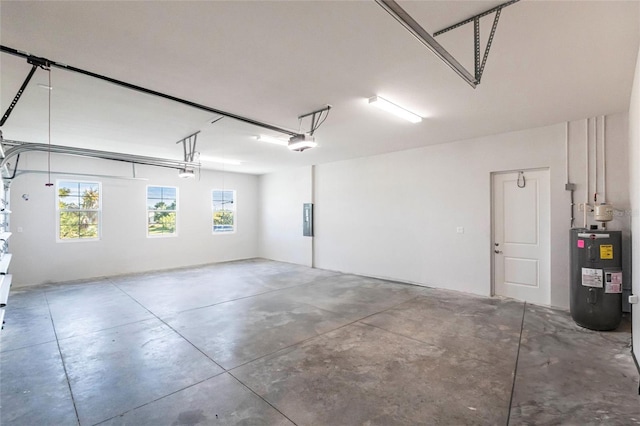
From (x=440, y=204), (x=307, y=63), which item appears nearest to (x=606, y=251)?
(x=440, y=204)

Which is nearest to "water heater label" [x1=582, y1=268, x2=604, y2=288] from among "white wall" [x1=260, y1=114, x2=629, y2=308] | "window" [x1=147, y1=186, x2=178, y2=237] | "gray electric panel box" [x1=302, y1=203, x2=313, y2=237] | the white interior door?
"white wall" [x1=260, y1=114, x2=629, y2=308]

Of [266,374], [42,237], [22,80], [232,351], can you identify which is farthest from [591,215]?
[42,237]

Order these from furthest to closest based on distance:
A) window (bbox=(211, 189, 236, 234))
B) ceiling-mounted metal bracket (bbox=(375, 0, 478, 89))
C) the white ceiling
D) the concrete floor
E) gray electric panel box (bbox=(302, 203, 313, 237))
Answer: window (bbox=(211, 189, 236, 234)) < gray electric panel box (bbox=(302, 203, 313, 237)) < the concrete floor < the white ceiling < ceiling-mounted metal bracket (bbox=(375, 0, 478, 89))

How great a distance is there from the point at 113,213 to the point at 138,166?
1.32 m

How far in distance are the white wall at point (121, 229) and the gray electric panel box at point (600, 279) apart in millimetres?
8453

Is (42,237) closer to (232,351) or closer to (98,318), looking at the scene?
(98,318)

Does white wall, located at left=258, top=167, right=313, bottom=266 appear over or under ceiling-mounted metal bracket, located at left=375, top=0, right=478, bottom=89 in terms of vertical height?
under

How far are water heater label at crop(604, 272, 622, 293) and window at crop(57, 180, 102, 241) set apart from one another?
9.44 meters

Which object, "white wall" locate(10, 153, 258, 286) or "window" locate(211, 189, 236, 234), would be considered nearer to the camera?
"white wall" locate(10, 153, 258, 286)

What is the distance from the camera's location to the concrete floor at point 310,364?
2.19 metres

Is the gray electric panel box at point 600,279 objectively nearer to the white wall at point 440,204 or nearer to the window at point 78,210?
the white wall at point 440,204

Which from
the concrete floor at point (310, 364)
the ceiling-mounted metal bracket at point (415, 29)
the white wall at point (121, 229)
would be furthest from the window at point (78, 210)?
the ceiling-mounted metal bracket at point (415, 29)

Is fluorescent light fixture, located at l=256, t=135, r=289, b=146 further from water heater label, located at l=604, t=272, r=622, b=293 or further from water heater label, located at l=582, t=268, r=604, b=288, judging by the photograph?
water heater label, located at l=604, t=272, r=622, b=293

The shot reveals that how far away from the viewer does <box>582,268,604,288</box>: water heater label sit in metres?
3.56
